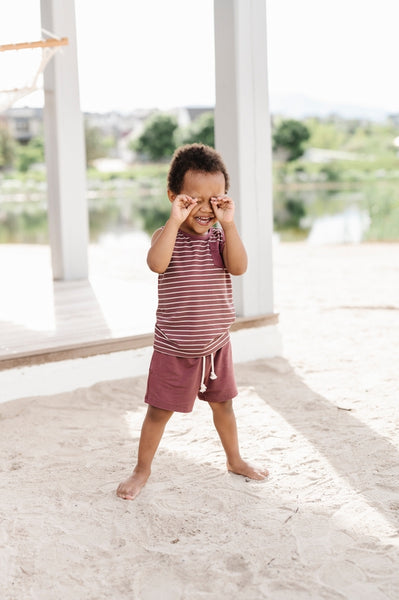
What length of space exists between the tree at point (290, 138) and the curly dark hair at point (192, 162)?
2409 inches

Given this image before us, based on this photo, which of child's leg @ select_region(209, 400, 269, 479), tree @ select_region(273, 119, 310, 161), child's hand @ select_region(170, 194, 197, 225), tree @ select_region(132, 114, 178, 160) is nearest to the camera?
child's hand @ select_region(170, 194, 197, 225)

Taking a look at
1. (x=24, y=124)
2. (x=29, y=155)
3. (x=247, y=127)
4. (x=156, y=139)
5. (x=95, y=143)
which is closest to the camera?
(x=247, y=127)

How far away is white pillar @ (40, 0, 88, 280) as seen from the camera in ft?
17.9

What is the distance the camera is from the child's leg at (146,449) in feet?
7.89

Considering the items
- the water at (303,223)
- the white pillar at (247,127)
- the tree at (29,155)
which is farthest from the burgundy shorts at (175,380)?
the tree at (29,155)

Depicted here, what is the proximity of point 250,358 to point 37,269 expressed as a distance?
3.36 meters

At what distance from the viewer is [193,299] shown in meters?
2.29

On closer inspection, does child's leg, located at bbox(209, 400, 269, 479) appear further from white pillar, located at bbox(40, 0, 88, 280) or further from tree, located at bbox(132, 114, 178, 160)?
tree, located at bbox(132, 114, 178, 160)

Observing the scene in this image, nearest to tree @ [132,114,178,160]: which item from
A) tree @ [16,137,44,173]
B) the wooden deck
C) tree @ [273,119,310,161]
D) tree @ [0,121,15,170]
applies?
tree @ [16,137,44,173]

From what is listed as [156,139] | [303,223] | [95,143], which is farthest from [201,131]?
[303,223]

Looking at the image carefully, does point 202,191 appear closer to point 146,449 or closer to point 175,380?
point 175,380

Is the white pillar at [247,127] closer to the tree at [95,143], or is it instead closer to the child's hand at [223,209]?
the child's hand at [223,209]

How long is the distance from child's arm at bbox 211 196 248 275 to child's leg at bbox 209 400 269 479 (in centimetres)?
48

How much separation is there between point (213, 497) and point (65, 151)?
3.85 meters
